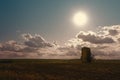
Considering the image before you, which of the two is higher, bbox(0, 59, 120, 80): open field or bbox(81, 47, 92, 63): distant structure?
bbox(81, 47, 92, 63): distant structure

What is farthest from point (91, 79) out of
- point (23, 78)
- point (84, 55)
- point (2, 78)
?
point (84, 55)

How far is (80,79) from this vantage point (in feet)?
106

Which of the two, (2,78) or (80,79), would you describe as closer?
(2,78)

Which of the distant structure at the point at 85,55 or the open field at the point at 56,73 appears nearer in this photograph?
the open field at the point at 56,73

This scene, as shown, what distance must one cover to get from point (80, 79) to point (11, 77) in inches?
298

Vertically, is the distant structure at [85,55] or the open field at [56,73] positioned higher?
the distant structure at [85,55]

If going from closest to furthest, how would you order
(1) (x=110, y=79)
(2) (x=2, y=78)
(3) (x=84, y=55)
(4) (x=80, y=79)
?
(2) (x=2, y=78) → (4) (x=80, y=79) → (1) (x=110, y=79) → (3) (x=84, y=55)

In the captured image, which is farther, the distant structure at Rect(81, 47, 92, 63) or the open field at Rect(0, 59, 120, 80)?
the distant structure at Rect(81, 47, 92, 63)

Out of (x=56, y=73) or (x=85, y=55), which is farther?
(x=85, y=55)

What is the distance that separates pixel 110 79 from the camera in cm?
3475

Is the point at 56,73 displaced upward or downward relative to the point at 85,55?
downward

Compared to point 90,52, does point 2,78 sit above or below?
below

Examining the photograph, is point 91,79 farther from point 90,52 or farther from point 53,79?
point 90,52

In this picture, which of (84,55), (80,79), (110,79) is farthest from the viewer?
(84,55)
